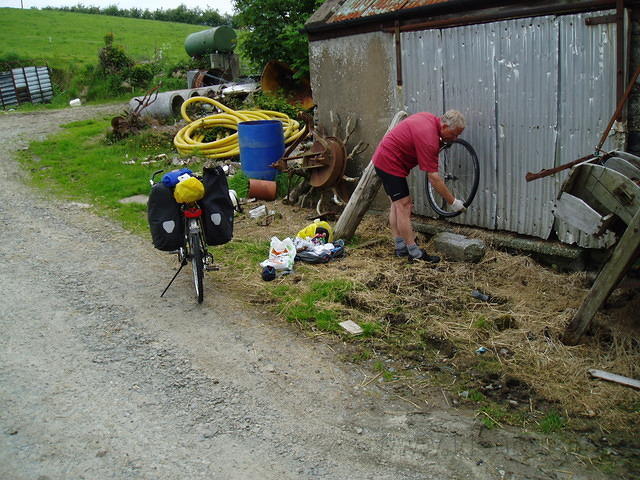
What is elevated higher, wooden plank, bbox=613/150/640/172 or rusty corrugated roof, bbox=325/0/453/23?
rusty corrugated roof, bbox=325/0/453/23

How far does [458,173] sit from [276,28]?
1044cm

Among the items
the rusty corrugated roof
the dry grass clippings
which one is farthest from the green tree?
the dry grass clippings

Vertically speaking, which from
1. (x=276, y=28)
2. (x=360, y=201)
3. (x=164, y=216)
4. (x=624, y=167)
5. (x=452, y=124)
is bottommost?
(x=360, y=201)

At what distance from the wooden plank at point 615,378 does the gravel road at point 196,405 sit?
102cm

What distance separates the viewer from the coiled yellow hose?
13062 mm

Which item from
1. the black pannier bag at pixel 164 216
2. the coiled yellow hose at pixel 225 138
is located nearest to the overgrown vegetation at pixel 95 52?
the coiled yellow hose at pixel 225 138

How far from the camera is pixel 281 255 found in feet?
24.0

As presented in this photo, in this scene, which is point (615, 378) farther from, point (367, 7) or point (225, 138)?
point (225, 138)

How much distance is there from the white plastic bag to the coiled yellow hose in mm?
5277

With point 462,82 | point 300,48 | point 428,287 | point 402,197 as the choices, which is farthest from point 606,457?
point 300,48

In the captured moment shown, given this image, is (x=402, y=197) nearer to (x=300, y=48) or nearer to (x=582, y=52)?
(x=582, y=52)

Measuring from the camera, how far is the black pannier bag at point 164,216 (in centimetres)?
634

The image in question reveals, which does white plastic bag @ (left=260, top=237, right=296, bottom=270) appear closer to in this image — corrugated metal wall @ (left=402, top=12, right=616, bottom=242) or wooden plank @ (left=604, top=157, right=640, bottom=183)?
corrugated metal wall @ (left=402, top=12, right=616, bottom=242)

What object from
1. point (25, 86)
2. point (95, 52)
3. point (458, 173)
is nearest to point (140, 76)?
point (25, 86)
